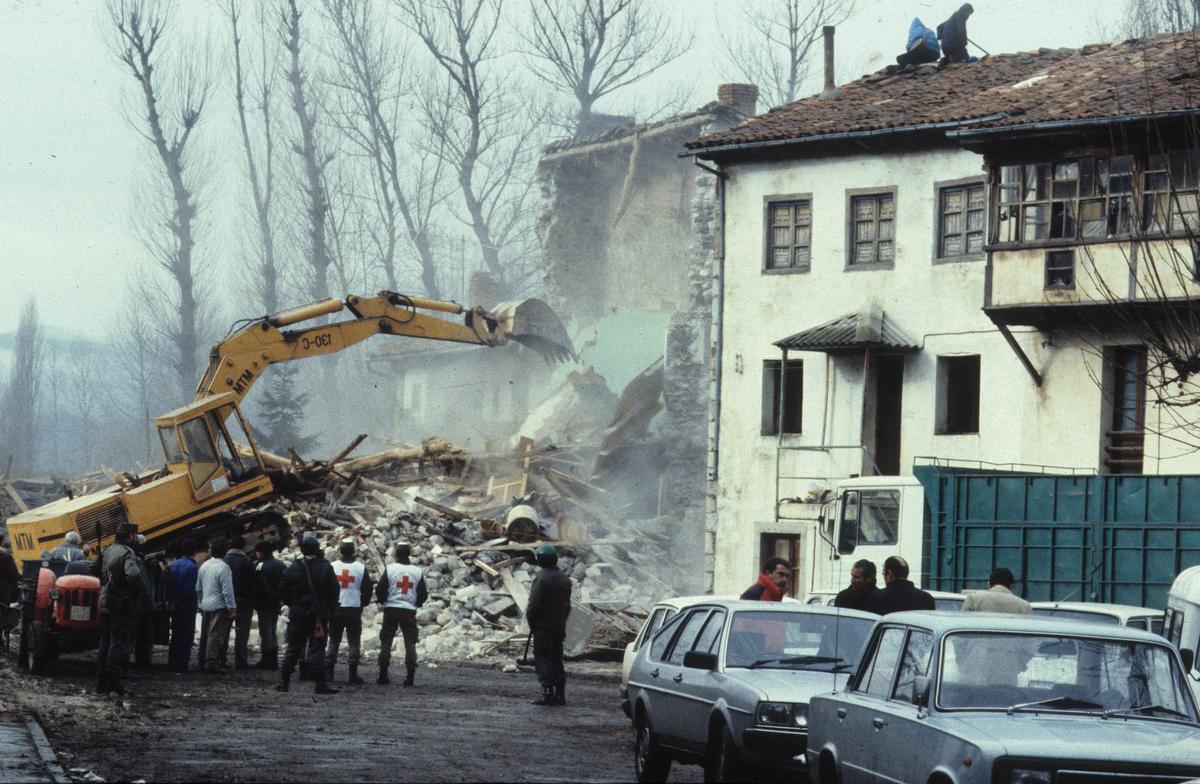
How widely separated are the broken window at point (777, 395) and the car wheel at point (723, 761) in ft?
78.2

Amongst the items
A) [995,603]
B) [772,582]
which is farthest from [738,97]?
[995,603]

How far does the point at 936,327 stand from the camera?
111 feet

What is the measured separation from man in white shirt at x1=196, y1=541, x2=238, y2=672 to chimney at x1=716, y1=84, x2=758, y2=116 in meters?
26.9

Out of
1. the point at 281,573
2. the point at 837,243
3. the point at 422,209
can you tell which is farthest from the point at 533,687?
the point at 422,209

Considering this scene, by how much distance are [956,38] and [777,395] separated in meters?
8.57

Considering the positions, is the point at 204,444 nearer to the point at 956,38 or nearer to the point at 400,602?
the point at 400,602

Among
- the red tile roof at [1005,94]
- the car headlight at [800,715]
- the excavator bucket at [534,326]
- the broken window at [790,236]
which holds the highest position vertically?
the red tile roof at [1005,94]

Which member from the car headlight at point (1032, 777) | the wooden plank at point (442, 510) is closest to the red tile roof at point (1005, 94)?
the wooden plank at point (442, 510)

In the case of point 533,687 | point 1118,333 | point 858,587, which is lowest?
point 533,687

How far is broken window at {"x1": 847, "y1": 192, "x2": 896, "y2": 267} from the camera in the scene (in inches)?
1375

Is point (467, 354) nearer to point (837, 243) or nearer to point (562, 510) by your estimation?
point (562, 510)

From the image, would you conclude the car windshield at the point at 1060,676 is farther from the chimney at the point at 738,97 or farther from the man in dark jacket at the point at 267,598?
the chimney at the point at 738,97

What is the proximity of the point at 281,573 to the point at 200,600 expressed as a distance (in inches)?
60.0

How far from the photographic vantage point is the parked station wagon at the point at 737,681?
38.2 ft
